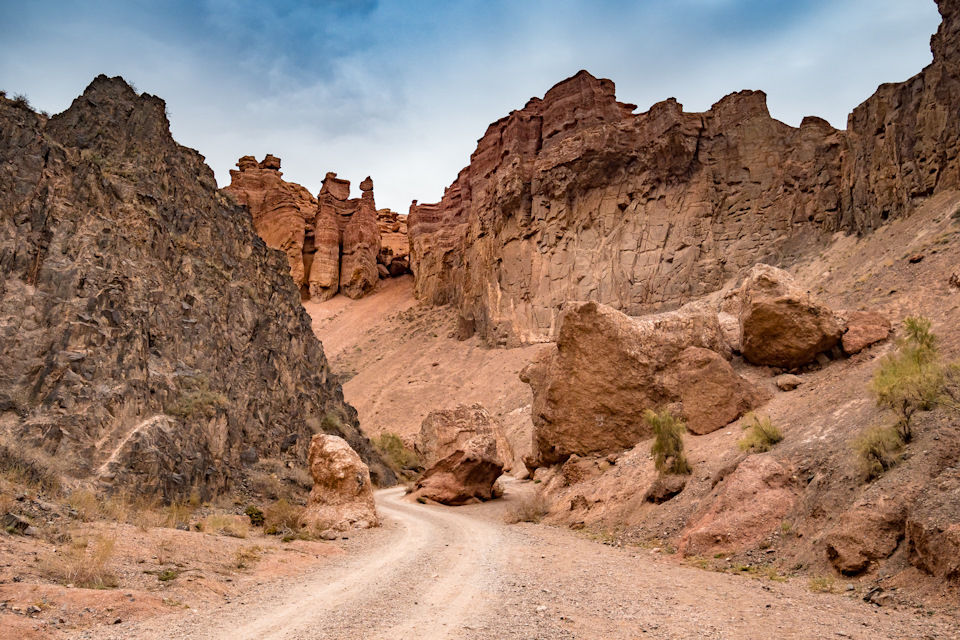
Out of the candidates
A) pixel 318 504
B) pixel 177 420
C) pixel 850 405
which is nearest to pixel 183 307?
pixel 177 420

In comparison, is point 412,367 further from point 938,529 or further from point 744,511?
point 938,529

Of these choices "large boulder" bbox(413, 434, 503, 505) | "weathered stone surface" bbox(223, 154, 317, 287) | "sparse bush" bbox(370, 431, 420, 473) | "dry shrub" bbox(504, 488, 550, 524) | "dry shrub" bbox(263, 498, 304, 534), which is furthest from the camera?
"weathered stone surface" bbox(223, 154, 317, 287)

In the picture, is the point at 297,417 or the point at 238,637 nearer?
the point at 238,637

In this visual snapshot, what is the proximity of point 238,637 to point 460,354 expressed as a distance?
49.0 metres

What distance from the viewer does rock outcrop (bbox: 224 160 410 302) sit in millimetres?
81688

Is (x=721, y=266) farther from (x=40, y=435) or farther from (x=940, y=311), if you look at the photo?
(x=40, y=435)

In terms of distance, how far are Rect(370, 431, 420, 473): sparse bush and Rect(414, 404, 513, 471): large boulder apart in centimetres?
873

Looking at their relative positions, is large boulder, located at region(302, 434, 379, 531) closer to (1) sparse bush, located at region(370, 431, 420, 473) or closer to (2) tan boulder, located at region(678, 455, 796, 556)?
(2) tan boulder, located at region(678, 455, 796, 556)

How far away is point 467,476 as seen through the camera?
69.5 feet

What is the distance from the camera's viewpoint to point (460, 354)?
5434cm

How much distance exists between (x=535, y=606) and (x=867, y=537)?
3.89 meters

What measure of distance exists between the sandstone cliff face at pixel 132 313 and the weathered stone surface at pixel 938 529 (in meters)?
14.4

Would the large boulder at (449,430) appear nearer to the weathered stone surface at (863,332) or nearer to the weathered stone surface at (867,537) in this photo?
the weathered stone surface at (863,332)

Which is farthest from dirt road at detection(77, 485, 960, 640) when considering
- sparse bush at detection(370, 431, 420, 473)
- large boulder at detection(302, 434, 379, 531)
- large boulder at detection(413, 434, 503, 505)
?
sparse bush at detection(370, 431, 420, 473)
